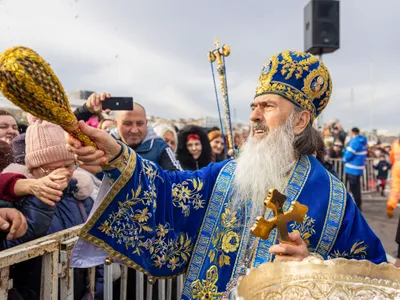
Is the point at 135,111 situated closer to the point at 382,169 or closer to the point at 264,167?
the point at 264,167

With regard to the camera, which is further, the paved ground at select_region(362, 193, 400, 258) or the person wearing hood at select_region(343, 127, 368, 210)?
the person wearing hood at select_region(343, 127, 368, 210)

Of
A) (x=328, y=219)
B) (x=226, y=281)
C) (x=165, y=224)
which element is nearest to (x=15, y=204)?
(x=165, y=224)

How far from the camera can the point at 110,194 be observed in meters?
1.63

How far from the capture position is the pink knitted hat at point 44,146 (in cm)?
195

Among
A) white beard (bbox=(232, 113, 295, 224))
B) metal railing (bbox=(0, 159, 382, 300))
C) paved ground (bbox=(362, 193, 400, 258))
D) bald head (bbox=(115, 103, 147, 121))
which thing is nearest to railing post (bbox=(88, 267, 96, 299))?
metal railing (bbox=(0, 159, 382, 300))

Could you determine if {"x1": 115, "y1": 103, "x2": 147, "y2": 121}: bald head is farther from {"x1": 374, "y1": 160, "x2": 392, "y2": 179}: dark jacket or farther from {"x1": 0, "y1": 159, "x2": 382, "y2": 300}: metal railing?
{"x1": 374, "y1": 160, "x2": 392, "y2": 179}: dark jacket

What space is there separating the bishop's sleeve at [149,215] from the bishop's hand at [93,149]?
0.19 feet

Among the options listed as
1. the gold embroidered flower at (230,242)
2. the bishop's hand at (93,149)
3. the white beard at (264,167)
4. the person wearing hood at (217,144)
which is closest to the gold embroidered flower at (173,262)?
the gold embroidered flower at (230,242)

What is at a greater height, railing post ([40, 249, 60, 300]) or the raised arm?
the raised arm

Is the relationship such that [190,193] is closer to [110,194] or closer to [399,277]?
[110,194]

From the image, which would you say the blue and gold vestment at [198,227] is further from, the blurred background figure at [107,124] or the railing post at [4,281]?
the blurred background figure at [107,124]

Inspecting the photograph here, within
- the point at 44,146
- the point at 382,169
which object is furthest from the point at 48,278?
the point at 382,169

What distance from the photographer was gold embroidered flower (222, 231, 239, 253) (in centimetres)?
182

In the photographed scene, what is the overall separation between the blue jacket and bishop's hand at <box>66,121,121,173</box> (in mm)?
8362
